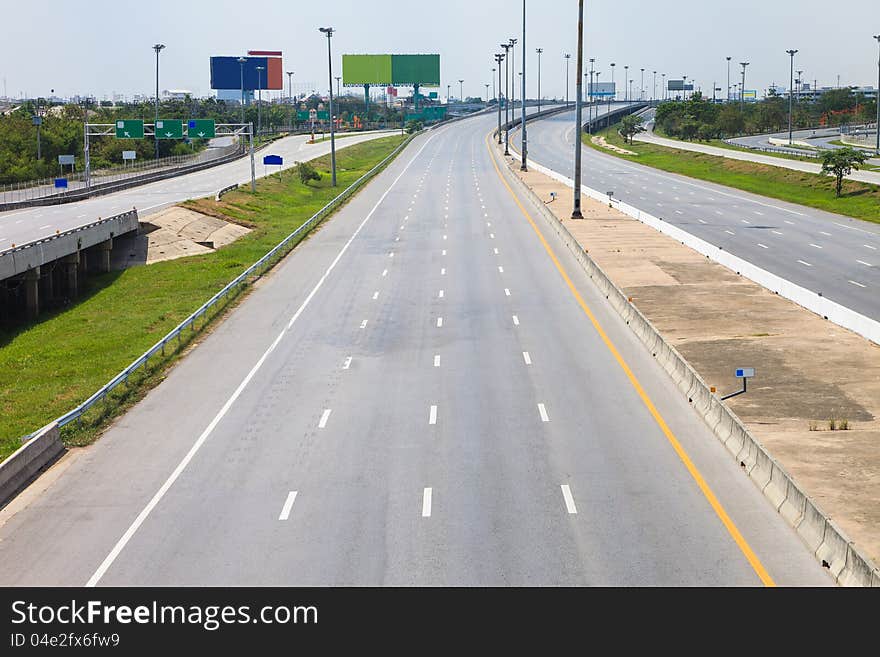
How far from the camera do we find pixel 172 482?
2566 cm

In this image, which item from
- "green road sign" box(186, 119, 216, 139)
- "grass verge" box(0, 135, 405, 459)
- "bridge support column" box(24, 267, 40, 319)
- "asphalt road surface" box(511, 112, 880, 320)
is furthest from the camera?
"green road sign" box(186, 119, 216, 139)

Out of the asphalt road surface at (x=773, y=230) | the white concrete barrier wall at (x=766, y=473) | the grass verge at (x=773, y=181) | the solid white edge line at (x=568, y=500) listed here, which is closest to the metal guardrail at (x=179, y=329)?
the solid white edge line at (x=568, y=500)

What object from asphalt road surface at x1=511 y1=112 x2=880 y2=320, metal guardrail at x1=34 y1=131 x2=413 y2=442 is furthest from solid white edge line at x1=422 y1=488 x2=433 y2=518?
asphalt road surface at x1=511 y1=112 x2=880 y2=320

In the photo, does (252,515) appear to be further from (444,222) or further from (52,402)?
(444,222)

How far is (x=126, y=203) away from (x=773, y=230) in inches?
1838

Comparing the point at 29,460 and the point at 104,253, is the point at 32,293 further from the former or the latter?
the point at 29,460

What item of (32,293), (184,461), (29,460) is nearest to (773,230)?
(32,293)

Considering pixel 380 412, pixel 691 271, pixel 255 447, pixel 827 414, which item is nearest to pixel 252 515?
pixel 255 447

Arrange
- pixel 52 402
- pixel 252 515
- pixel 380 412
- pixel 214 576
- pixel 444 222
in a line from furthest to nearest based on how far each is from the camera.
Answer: pixel 444 222 < pixel 52 402 < pixel 380 412 < pixel 252 515 < pixel 214 576

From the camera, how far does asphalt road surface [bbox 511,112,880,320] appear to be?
52344 millimetres

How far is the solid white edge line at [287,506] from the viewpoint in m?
23.2

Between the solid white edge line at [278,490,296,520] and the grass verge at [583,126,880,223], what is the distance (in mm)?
63481

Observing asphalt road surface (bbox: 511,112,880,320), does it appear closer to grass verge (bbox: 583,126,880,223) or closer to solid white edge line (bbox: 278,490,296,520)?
grass verge (bbox: 583,126,880,223)

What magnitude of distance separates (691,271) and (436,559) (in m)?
35.9
